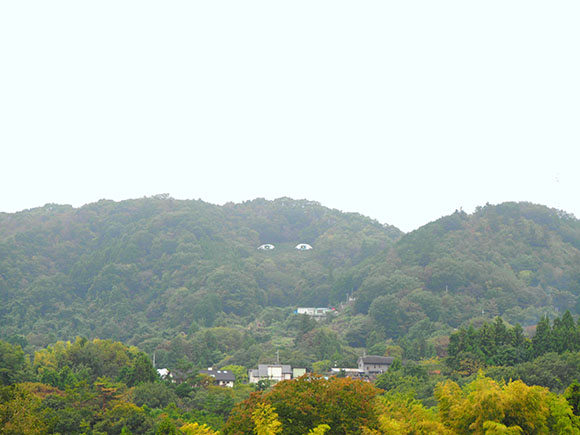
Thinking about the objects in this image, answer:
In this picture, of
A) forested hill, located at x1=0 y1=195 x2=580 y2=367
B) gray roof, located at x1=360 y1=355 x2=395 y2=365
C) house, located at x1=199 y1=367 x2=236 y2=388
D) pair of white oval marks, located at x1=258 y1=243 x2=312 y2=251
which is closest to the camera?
house, located at x1=199 y1=367 x2=236 y2=388

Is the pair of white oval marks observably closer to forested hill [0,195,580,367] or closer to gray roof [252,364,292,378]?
forested hill [0,195,580,367]

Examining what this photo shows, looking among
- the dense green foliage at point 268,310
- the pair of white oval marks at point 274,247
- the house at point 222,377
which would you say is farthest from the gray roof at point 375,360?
the pair of white oval marks at point 274,247

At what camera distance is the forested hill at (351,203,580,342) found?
65.0 meters

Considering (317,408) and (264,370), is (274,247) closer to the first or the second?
(264,370)

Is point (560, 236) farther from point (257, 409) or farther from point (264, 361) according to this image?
point (257, 409)

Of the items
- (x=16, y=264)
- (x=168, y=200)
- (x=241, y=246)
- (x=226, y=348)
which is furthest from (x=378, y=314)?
(x=168, y=200)

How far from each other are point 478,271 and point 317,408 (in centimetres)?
5514

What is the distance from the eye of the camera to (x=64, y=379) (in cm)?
3338

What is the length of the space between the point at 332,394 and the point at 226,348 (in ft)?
133

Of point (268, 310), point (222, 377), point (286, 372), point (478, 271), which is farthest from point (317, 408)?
point (268, 310)

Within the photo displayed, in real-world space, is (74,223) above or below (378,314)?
above

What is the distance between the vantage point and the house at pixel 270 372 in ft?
150

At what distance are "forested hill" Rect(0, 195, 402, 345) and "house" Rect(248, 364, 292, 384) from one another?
23.7 metres

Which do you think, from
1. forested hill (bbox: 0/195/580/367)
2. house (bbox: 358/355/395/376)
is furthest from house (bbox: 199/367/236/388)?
house (bbox: 358/355/395/376)
